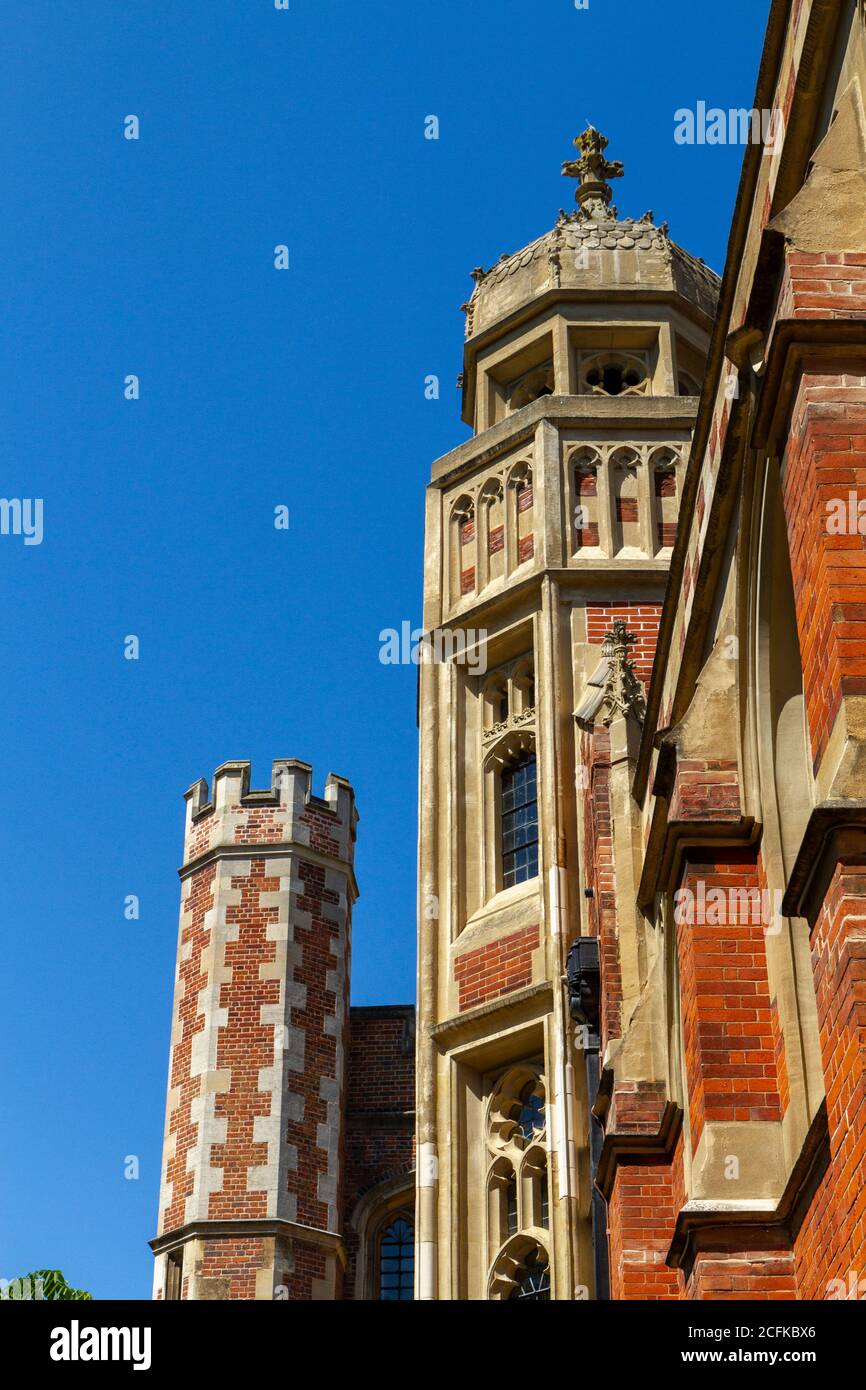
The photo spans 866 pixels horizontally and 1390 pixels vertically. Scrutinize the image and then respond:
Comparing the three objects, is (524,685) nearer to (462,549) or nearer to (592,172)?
(462,549)

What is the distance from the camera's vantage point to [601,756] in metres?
15.1

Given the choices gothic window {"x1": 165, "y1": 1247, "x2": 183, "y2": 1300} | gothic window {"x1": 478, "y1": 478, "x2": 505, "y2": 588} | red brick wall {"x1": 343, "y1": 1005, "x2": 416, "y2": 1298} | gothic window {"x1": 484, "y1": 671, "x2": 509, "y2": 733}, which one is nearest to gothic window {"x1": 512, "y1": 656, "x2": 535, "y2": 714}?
gothic window {"x1": 484, "y1": 671, "x2": 509, "y2": 733}

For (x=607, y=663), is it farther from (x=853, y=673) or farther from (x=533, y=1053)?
(x=853, y=673)

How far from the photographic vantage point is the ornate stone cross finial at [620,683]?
581 inches

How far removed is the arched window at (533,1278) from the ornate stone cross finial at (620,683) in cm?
426

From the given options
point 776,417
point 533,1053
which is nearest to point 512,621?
point 533,1053

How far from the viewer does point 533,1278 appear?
603 inches

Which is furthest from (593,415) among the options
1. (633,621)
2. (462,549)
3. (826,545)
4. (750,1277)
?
(826,545)

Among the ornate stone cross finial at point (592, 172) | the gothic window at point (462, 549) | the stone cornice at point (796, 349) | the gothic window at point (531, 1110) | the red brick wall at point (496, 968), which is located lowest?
the gothic window at point (531, 1110)

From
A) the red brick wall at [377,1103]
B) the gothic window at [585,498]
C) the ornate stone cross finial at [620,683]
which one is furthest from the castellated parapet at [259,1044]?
the ornate stone cross finial at [620,683]

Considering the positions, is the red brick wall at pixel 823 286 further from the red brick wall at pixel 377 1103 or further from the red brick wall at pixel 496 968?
the red brick wall at pixel 377 1103
